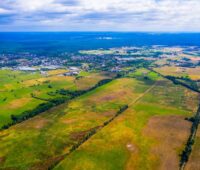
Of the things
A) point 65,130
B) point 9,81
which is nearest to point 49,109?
point 65,130

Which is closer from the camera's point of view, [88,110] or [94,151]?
[94,151]

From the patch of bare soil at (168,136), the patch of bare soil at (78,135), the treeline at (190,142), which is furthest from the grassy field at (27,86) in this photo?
the treeline at (190,142)

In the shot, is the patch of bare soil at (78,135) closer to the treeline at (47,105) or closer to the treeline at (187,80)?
the treeline at (47,105)

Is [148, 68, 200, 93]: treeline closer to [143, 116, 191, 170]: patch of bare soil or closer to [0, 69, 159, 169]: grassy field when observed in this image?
[0, 69, 159, 169]: grassy field

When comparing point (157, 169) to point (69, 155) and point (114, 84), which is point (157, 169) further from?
point (114, 84)

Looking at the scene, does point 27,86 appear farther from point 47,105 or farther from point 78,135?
point 78,135

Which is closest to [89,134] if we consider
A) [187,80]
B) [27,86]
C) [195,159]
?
[195,159]

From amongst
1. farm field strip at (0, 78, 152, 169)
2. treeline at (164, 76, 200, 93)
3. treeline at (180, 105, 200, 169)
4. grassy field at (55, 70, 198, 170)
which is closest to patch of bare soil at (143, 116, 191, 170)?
grassy field at (55, 70, 198, 170)
